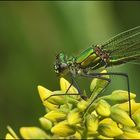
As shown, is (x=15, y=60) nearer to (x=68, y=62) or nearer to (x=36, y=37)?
(x=36, y=37)

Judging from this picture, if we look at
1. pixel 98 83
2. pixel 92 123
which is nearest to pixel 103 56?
pixel 98 83

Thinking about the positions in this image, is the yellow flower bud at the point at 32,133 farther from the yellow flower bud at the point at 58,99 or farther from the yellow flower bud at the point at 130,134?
the yellow flower bud at the point at 130,134

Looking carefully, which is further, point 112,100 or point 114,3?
point 114,3

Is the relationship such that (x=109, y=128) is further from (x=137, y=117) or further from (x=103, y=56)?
(x=103, y=56)

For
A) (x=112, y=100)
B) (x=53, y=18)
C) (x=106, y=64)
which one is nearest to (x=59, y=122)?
(x=112, y=100)

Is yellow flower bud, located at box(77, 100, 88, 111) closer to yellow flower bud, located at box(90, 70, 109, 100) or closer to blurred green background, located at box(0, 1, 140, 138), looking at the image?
yellow flower bud, located at box(90, 70, 109, 100)

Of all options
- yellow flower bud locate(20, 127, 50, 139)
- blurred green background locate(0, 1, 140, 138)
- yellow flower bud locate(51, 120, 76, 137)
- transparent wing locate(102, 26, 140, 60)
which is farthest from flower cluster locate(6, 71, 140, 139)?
blurred green background locate(0, 1, 140, 138)
